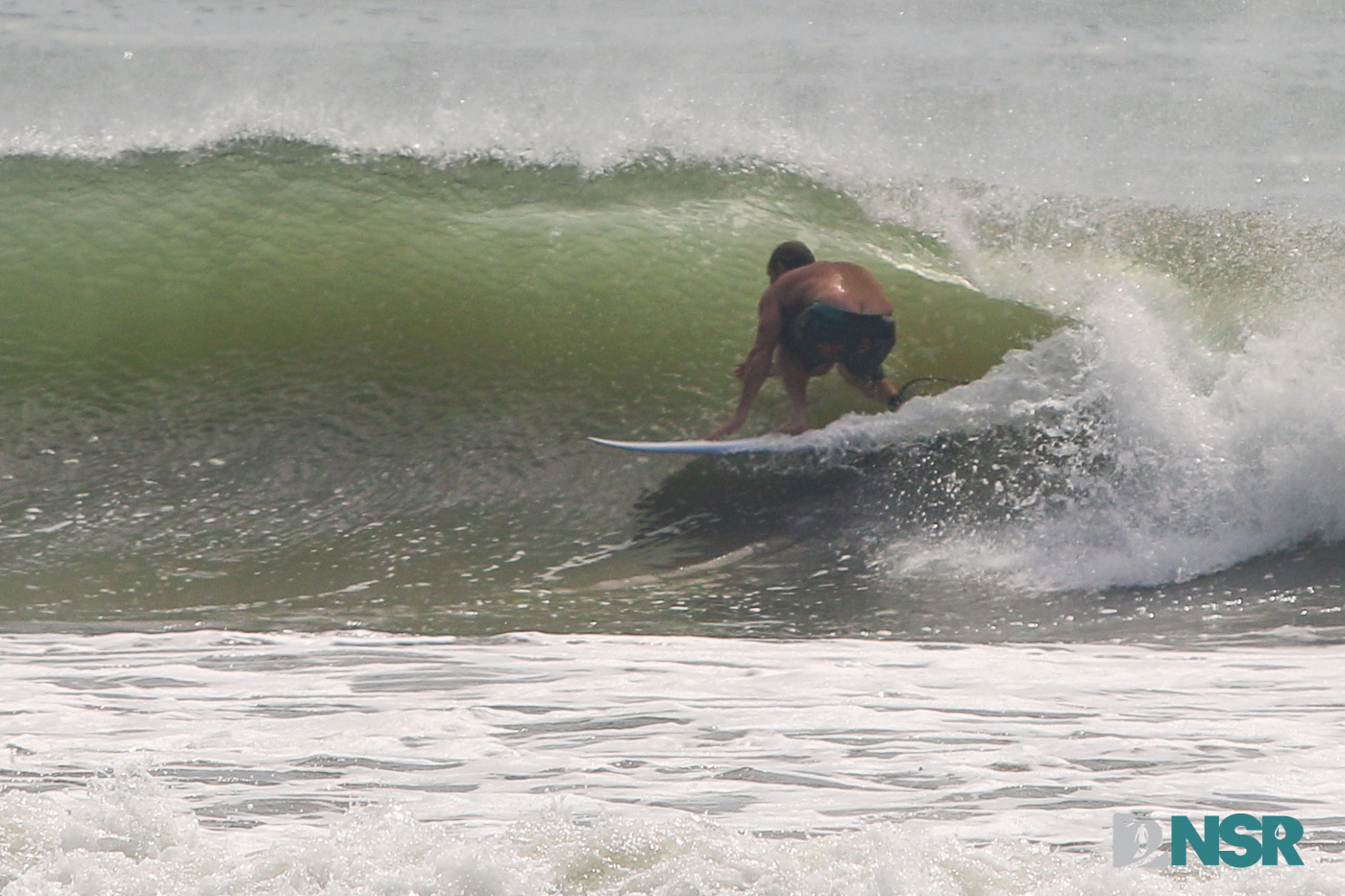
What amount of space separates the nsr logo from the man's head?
7.36 ft

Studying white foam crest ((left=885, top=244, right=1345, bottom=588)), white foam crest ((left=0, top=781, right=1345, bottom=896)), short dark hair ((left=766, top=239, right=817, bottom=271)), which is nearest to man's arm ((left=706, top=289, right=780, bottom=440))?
short dark hair ((left=766, top=239, right=817, bottom=271))

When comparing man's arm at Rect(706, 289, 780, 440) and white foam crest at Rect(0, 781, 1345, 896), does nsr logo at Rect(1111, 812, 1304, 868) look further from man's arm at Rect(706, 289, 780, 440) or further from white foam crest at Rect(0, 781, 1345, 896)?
man's arm at Rect(706, 289, 780, 440)

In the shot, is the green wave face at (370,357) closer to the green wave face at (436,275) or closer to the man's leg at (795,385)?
the green wave face at (436,275)

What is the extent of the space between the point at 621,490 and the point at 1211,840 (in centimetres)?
216

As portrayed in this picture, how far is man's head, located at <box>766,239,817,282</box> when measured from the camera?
399cm

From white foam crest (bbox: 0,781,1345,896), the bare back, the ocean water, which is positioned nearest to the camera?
white foam crest (bbox: 0,781,1345,896)

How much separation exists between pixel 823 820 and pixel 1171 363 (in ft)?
8.15

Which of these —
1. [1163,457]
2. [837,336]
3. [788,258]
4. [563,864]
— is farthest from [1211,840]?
[788,258]

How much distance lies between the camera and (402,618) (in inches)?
126

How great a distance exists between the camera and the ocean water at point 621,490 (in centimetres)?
220

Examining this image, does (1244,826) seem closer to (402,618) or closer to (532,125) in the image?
(402,618)

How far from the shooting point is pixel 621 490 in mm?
3871

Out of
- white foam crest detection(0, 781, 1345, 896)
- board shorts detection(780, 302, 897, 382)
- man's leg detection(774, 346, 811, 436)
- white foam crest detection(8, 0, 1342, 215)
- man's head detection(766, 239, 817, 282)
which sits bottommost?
white foam crest detection(0, 781, 1345, 896)

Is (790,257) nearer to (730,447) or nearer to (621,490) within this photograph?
(730,447)
